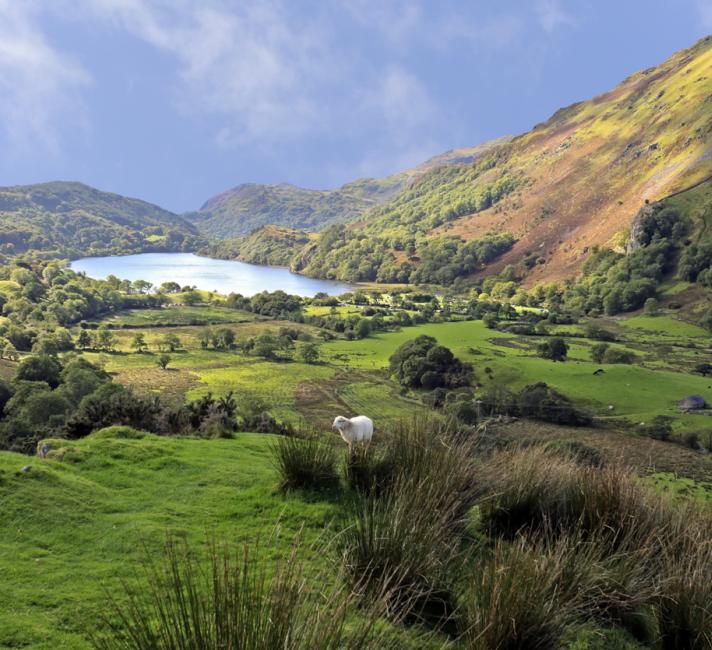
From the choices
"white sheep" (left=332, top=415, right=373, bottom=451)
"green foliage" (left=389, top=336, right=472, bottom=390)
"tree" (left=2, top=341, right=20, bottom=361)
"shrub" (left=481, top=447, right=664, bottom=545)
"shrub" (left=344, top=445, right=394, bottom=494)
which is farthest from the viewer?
"tree" (left=2, top=341, right=20, bottom=361)

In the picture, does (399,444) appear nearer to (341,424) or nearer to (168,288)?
(341,424)

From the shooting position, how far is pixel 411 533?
4.72m

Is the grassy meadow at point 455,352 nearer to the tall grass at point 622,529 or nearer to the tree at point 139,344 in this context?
the tree at point 139,344

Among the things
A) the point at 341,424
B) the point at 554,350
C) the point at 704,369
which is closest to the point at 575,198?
the point at 554,350

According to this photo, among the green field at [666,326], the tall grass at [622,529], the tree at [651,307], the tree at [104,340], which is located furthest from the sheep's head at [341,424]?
the tree at [651,307]

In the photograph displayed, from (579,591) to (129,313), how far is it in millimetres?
109307

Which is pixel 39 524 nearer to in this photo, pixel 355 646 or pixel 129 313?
pixel 355 646

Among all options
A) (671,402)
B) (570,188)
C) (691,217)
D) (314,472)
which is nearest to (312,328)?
(671,402)

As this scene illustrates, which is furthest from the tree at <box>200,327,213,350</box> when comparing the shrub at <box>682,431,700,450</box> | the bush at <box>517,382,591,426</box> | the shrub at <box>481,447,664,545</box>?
the shrub at <box>481,447,664,545</box>

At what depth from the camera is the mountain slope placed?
418 feet

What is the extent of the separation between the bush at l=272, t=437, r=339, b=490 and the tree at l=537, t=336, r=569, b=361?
5947 centimetres

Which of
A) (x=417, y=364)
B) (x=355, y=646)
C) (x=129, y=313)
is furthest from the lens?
(x=129, y=313)

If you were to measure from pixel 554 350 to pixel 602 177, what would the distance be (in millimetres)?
110704

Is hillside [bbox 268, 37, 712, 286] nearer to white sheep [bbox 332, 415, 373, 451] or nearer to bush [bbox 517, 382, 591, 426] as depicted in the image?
bush [bbox 517, 382, 591, 426]
